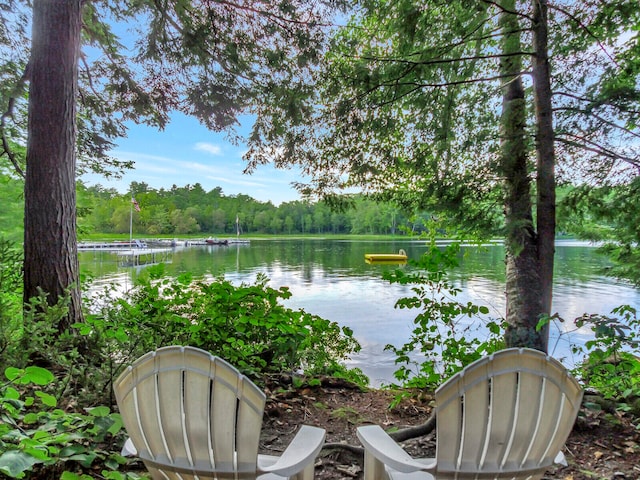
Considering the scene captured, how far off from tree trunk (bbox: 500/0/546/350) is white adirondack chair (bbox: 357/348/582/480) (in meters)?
1.44

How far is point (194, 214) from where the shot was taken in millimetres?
24625

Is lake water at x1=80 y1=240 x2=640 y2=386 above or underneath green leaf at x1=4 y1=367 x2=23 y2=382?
underneath

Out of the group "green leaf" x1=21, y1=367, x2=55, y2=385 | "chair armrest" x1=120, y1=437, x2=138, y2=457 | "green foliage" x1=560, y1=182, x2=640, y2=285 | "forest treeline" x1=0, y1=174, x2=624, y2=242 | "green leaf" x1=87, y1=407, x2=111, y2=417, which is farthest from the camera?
"forest treeline" x1=0, y1=174, x2=624, y2=242

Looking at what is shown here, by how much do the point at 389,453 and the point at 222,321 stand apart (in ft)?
5.55

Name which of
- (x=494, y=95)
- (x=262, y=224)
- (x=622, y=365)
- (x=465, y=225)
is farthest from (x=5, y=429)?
(x=262, y=224)

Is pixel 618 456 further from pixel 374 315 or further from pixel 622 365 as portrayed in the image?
pixel 374 315

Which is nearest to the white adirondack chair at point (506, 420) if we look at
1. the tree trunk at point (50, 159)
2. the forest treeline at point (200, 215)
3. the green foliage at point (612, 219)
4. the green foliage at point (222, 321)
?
the green foliage at point (222, 321)

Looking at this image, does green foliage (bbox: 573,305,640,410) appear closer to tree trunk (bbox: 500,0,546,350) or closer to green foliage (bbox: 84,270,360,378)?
tree trunk (bbox: 500,0,546,350)

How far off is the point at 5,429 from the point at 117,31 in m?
4.62

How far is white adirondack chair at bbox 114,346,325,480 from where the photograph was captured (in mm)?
887

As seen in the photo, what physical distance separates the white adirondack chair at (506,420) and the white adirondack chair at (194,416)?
0.40 meters

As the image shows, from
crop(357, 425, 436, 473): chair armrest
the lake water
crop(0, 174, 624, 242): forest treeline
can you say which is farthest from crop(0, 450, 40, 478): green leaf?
crop(0, 174, 624, 242): forest treeline

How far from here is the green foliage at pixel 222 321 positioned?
2.19 m

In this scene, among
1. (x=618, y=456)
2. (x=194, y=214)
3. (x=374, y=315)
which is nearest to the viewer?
(x=618, y=456)
